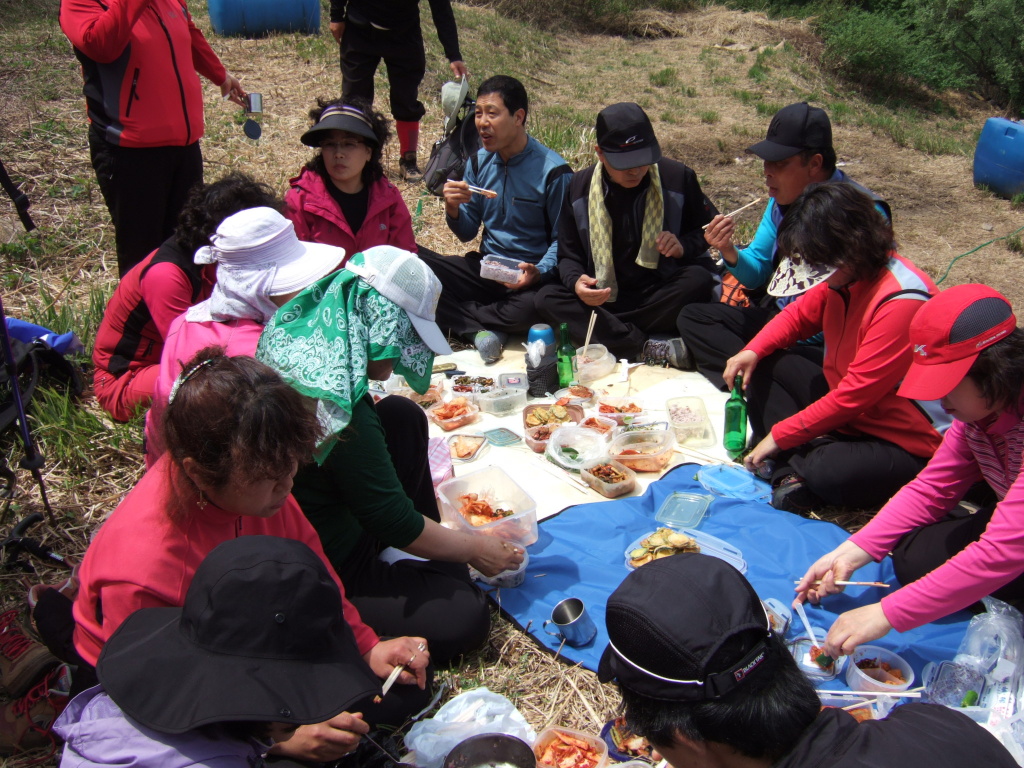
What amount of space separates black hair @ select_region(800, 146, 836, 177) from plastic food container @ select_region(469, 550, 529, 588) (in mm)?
2493

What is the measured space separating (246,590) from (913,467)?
2763 mm

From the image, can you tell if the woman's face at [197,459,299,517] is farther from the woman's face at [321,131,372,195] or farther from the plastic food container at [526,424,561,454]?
the woman's face at [321,131,372,195]

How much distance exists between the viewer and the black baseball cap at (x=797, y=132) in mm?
3756

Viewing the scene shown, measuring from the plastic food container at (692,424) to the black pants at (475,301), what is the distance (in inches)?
51.4

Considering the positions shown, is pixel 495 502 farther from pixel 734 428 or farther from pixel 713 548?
pixel 734 428

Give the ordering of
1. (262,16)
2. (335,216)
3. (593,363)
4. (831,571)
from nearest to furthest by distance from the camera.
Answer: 1. (831,571)
2. (335,216)
3. (593,363)
4. (262,16)

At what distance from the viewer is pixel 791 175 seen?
392cm

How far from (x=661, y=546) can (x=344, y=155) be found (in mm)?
2808

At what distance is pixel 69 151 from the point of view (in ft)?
22.9

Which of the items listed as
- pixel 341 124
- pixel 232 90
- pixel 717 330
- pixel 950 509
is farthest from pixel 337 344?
pixel 232 90

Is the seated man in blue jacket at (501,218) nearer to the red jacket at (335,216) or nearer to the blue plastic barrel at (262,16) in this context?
the red jacket at (335,216)

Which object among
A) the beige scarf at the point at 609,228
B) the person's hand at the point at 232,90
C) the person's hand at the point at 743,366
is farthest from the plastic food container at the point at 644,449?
the person's hand at the point at 232,90

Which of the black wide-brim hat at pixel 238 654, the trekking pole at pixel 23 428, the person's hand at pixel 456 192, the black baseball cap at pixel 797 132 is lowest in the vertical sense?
the trekking pole at pixel 23 428

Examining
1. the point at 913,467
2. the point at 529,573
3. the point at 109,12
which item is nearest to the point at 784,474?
the point at 913,467
